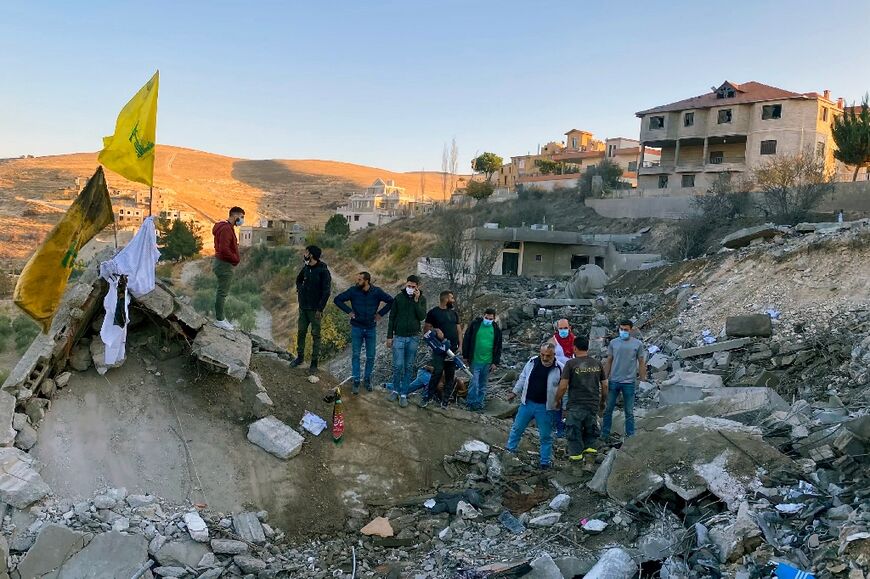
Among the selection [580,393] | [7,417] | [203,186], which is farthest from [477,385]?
[203,186]

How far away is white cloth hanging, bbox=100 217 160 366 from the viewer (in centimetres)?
723

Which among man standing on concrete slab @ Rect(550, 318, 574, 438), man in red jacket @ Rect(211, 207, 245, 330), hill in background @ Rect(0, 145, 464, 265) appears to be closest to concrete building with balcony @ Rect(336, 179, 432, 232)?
hill in background @ Rect(0, 145, 464, 265)

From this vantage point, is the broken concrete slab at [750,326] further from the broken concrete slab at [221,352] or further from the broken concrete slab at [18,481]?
the broken concrete slab at [18,481]

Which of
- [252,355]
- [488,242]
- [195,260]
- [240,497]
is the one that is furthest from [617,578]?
[195,260]

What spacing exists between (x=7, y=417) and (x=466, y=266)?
21.7 metres

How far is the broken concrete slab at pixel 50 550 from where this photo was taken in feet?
18.5

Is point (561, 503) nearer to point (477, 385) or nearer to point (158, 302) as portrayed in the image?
point (477, 385)

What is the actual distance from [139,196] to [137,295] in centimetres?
7201

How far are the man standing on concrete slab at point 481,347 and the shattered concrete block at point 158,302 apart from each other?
399 centimetres

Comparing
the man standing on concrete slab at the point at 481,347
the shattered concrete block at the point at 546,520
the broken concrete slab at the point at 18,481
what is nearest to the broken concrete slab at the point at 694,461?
the shattered concrete block at the point at 546,520

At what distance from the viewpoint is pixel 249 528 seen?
21.0 ft

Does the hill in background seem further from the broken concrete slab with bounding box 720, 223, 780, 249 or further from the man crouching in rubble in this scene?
the man crouching in rubble

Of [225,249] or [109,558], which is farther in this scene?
[225,249]

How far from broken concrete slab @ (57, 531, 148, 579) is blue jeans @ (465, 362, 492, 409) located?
496cm
